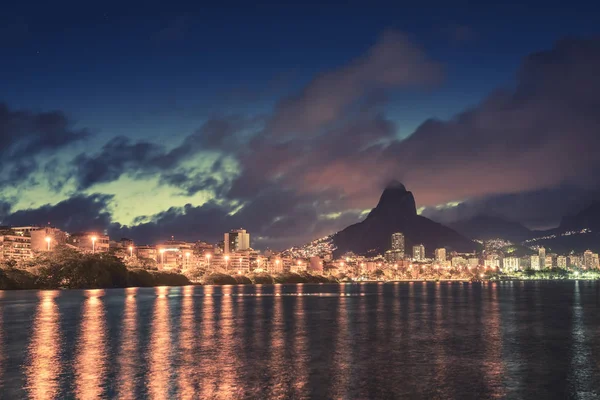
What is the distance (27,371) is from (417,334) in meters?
35.1

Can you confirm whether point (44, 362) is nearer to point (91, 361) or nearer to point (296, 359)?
point (91, 361)

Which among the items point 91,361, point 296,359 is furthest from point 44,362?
point 296,359

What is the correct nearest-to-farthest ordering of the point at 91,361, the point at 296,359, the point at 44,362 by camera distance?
the point at 44,362, the point at 91,361, the point at 296,359

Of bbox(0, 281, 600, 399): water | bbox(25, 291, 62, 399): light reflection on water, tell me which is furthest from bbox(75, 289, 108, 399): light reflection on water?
bbox(25, 291, 62, 399): light reflection on water

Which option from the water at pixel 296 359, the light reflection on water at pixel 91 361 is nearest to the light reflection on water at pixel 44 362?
the water at pixel 296 359

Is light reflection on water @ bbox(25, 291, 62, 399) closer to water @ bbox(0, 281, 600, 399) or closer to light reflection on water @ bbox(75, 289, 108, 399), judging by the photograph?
water @ bbox(0, 281, 600, 399)

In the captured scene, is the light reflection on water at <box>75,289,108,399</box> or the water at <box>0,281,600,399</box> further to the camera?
the water at <box>0,281,600,399</box>

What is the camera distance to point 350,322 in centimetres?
6625

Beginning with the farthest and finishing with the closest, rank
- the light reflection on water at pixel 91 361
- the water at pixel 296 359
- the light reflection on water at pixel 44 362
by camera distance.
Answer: the water at pixel 296 359 → the light reflection on water at pixel 44 362 → the light reflection on water at pixel 91 361

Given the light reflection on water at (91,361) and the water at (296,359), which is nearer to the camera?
the light reflection on water at (91,361)

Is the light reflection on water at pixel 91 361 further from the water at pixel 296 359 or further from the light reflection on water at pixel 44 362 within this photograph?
the light reflection on water at pixel 44 362

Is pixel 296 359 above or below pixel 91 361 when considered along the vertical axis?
below

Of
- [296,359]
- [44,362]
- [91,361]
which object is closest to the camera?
[44,362]

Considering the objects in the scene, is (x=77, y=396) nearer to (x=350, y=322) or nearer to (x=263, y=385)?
(x=263, y=385)
